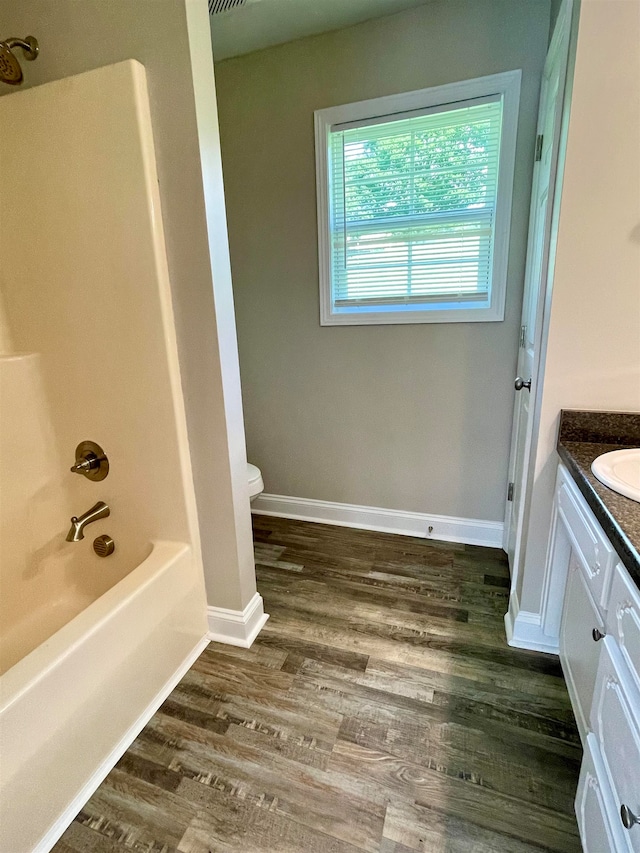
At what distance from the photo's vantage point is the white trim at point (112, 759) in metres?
1.06

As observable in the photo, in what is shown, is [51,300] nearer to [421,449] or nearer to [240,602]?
[240,602]

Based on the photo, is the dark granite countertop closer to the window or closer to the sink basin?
the sink basin

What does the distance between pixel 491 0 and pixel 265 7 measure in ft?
3.04

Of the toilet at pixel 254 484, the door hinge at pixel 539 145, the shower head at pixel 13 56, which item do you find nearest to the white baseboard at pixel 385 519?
the toilet at pixel 254 484

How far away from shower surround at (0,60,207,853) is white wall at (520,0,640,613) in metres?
1.23

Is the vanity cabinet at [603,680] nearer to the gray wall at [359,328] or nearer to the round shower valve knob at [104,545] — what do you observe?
the gray wall at [359,328]

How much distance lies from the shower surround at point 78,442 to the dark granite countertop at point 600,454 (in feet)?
4.11

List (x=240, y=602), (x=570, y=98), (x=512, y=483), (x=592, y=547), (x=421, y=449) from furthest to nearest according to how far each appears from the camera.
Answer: (x=421, y=449) → (x=512, y=483) → (x=240, y=602) → (x=570, y=98) → (x=592, y=547)

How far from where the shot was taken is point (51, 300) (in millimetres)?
1425

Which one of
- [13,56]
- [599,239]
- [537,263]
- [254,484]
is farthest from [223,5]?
[254,484]

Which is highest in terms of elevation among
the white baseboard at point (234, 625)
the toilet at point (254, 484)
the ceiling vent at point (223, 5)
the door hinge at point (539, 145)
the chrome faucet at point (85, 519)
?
the ceiling vent at point (223, 5)

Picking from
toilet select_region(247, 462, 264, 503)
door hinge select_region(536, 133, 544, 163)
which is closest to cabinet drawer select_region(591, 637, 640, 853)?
toilet select_region(247, 462, 264, 503)

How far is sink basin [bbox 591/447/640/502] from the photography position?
97cm

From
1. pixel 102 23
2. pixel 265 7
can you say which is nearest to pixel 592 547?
pixel 102 23
